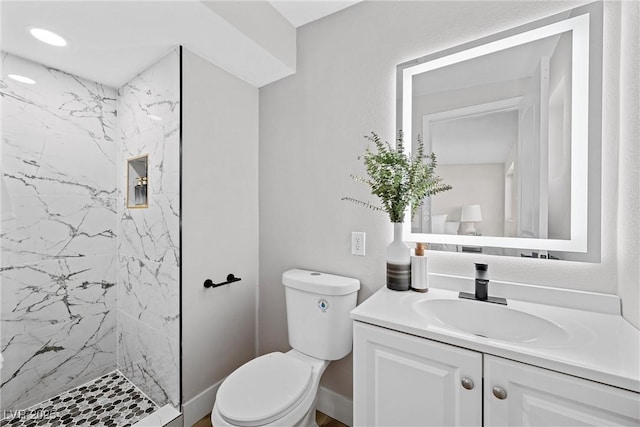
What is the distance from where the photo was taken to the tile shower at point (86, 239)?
1.58 m

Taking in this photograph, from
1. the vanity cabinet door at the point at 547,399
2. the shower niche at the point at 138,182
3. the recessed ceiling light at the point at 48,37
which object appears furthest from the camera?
the shower niche at the point at 138,182

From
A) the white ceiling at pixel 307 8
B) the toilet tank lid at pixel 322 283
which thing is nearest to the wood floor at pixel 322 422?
the toilet tank lid at pixel 322 283

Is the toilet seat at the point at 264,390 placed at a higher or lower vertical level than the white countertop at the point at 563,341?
lower

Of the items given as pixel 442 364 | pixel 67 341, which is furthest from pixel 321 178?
pixel 67 341

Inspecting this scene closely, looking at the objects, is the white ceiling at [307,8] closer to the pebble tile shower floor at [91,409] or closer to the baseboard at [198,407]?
the baseboard at [198,407]

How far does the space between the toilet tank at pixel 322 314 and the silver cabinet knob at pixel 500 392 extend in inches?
29.4

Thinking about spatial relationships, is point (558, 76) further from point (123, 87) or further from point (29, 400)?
point (29, 400)

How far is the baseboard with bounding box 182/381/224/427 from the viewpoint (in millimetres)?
1561

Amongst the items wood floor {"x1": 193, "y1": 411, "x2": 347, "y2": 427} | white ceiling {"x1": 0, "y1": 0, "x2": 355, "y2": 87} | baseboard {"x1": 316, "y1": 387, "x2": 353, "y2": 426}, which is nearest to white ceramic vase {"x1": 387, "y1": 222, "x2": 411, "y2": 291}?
baseboard {"x1": 316, "y1": 387, "x2": 353, "y2": 426}

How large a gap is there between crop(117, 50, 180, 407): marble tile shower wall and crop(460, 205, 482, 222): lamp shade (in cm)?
144

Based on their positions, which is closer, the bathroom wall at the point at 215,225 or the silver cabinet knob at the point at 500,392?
the silver cabinet knob at the point at 500,392

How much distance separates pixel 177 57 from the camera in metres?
1.53

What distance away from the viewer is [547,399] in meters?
0.75

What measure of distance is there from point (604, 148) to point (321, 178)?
1.23 metres
